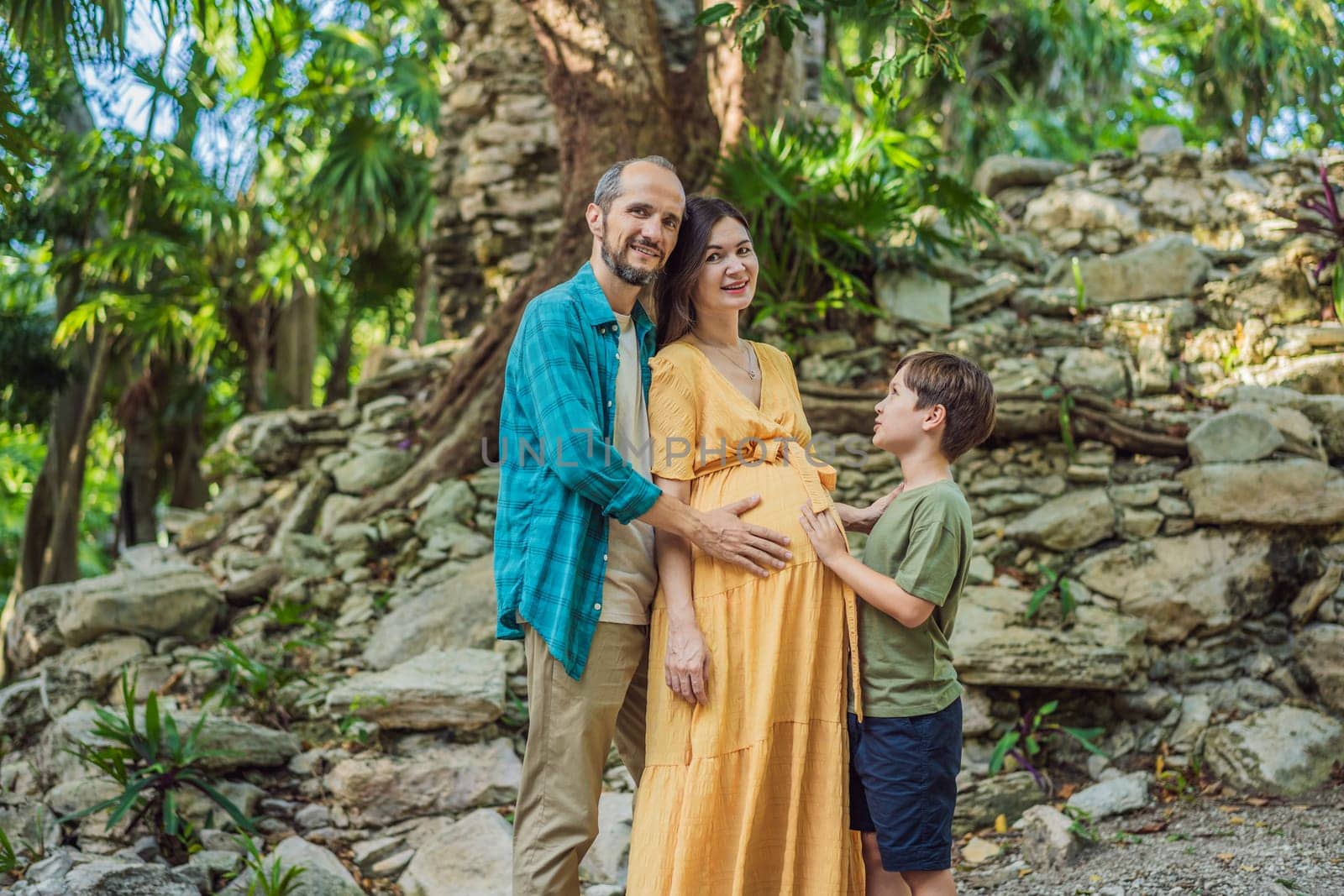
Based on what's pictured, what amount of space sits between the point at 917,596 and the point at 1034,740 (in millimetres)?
2342

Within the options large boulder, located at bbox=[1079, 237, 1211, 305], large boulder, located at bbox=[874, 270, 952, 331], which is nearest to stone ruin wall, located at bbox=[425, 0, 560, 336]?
large boulder, located at bbox=[874, 270, 952, 331]

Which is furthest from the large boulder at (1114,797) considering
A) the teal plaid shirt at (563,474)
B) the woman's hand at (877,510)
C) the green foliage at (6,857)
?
the green foliage at (6,857)

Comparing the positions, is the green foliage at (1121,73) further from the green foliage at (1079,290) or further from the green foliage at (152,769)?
the green foliage at (152,769)

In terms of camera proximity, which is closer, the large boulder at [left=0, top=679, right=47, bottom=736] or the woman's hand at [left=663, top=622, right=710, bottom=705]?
the woman's hand at [left=663, top=622, right=710, bottom=705]

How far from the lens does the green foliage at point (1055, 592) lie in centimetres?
425

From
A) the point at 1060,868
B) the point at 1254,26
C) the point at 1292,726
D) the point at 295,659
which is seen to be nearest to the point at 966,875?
the point at 1060,868

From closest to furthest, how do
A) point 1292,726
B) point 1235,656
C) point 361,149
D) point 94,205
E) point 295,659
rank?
1. point 1292,726
2. point 1235,656
3. point 295,659
4. point 94,205
5. point 361,149

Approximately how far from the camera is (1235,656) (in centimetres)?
425

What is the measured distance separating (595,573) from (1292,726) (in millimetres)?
3146

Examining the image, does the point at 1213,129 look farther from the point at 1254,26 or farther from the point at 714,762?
the point at 714,762

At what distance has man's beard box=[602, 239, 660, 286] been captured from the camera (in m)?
2.26

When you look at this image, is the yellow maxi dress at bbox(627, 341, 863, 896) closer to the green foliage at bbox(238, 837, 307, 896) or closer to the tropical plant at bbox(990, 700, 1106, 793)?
the green foliage at bbox(238, 837, 307, 896)

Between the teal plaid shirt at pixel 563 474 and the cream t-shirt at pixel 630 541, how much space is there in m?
0.03

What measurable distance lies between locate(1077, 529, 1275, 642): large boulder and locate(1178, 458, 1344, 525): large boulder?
10 centimetres
